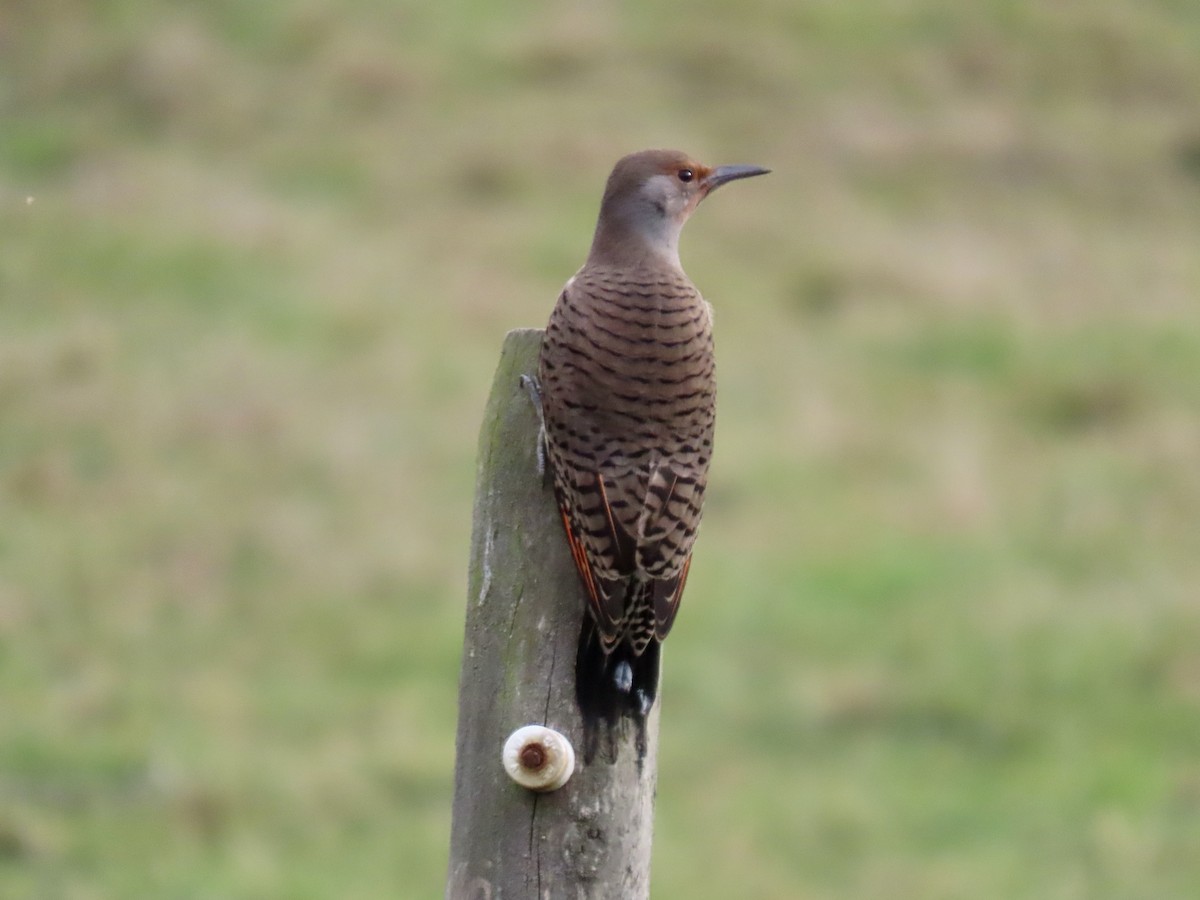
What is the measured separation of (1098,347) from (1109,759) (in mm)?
5841

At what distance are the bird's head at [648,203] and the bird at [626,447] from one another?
0.03 metres

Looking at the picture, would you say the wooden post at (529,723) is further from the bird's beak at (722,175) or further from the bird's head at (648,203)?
the bird's beak at (722,175)

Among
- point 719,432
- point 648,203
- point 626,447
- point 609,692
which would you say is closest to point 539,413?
point 626,447

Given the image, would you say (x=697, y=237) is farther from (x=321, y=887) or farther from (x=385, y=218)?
(x=321, y=887)

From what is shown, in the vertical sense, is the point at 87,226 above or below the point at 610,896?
above

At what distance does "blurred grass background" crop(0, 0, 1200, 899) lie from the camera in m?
7.96

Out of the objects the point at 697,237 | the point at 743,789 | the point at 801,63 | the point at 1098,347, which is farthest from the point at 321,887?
the point at 801,63

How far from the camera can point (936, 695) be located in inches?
358

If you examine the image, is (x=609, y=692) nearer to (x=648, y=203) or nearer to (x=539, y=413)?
→ (x=539, y=413)

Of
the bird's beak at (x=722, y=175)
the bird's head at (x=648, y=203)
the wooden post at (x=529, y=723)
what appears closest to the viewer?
the wooden post at (x=529, y=723)

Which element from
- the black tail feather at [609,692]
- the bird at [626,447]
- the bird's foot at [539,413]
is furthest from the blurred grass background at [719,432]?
the black tail feather at [609,692]

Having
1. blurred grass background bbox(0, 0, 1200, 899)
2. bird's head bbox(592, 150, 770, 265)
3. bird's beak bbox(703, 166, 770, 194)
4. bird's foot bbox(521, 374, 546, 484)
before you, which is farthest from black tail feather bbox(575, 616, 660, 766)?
blurred grass background bbox(0, 0, 1200, 899)

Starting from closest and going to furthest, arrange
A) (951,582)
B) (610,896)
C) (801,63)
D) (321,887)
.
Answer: (610,896)
(321,887)
(951,582)
(801,63)

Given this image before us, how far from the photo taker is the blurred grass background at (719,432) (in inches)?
313
